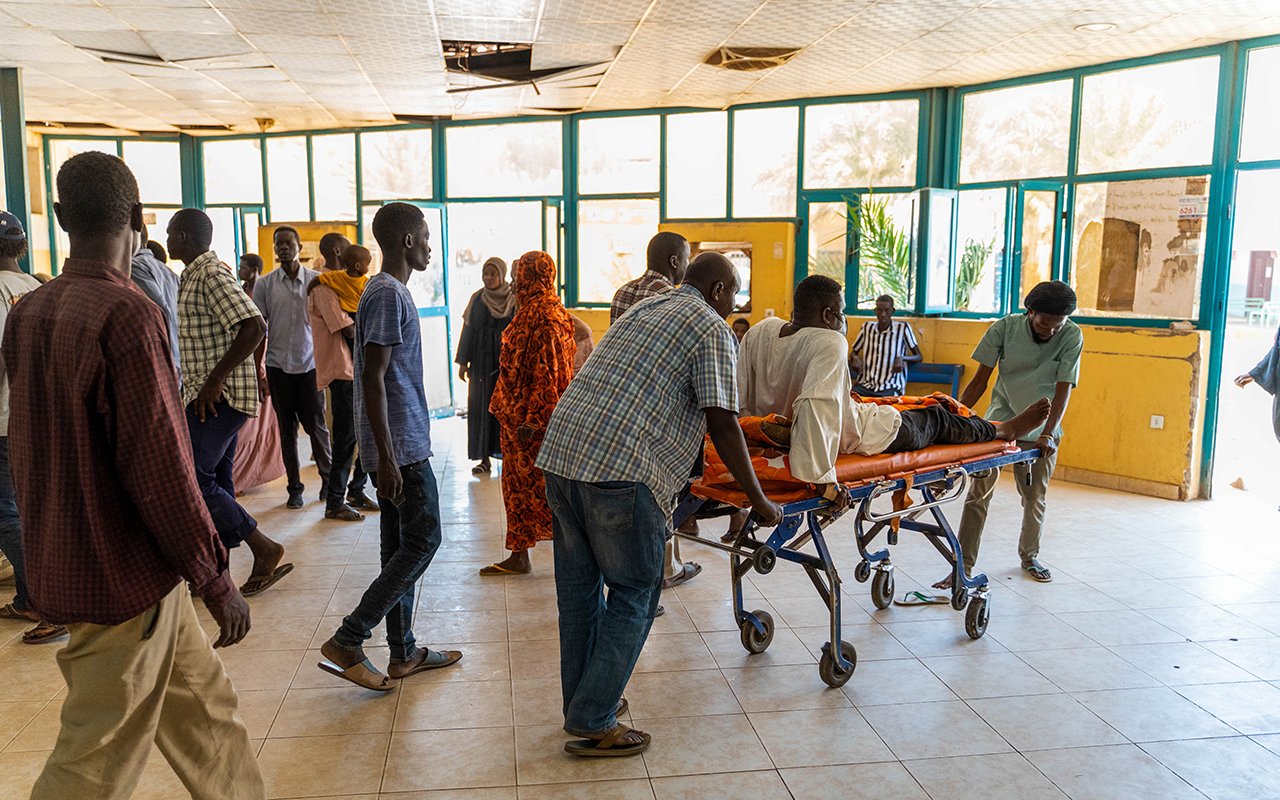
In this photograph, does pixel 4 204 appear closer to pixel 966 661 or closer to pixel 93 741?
pixel 93 741

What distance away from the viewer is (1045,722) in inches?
134

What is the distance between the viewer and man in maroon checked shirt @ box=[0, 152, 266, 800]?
1905mm

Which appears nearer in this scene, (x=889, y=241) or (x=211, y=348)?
(x=211, y=348)

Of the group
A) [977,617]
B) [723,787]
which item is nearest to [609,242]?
[977,617]

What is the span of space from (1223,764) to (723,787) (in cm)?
169

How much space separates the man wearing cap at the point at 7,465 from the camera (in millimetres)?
3865

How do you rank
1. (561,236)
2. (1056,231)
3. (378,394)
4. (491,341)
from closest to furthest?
(378,394)
(491,341)
(1056,231)
(561,236)

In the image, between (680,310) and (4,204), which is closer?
(680,310)

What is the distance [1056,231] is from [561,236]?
5.31m

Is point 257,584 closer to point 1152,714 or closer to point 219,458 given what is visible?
point 219,458

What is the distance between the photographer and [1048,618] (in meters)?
4.48

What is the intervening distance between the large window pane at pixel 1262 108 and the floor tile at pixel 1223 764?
5.13 meters

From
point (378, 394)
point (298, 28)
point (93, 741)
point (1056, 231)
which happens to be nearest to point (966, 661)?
point (378, 394)

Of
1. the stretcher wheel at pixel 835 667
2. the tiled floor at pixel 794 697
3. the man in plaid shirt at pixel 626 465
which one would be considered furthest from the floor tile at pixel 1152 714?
the man in plaid shirt at pixel 626 465
